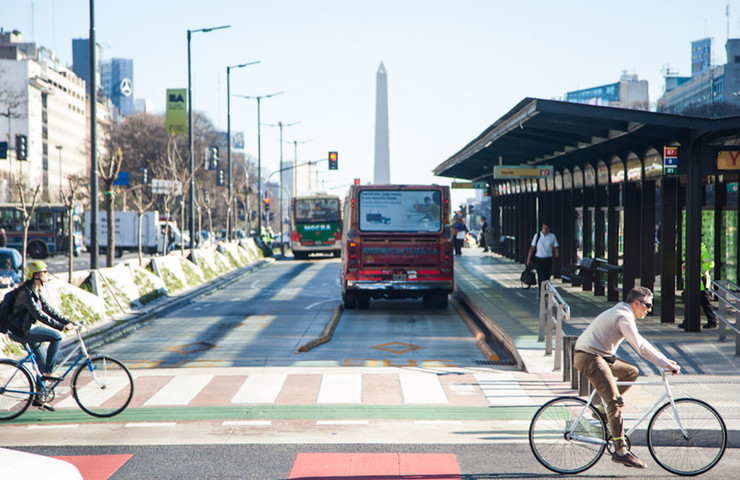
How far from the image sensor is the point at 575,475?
816 cm

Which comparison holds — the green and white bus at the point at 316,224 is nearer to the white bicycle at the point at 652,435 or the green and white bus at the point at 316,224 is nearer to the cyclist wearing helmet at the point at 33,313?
the cyclist wearing helmet at the point at 33,313

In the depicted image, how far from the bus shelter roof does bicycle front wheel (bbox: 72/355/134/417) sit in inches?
344

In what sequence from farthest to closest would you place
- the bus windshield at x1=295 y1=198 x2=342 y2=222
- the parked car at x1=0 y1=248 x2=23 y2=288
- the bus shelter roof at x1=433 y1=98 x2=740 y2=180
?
the bus windshield at x1=295 y1=198 x2=342 y2=222
the parked car at x1=0 y1=248 x2=23 y2=288
the bus shelter roof at x1=433 y1=98 x2=740 y2=180

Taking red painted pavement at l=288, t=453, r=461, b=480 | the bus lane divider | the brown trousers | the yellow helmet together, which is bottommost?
the bus lane divider

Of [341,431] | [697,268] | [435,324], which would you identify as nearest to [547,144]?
[435,324]

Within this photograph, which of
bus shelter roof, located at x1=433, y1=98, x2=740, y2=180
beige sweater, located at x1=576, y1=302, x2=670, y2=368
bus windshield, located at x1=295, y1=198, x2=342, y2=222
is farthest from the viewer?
bus windshield, located at x1=295, y1=198, x2=342, y2=222

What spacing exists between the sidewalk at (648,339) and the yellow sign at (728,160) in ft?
9.20

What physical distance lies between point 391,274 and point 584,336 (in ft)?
46.1

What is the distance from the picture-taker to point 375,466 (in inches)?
331

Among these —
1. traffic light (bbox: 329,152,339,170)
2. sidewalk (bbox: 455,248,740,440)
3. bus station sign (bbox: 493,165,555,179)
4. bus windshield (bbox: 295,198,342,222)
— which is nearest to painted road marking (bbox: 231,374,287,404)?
sidewalk (bbox: 455,248,740,440)

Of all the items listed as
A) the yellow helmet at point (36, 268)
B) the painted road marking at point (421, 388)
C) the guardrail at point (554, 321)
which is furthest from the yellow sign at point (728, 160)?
the yellow helmet at point (36, 268)

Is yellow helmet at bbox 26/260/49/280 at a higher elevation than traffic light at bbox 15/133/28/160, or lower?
lower

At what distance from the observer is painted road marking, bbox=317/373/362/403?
1149cm

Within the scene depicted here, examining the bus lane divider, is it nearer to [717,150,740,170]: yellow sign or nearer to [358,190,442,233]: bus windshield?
[358,190,442,233]: bus windshield
